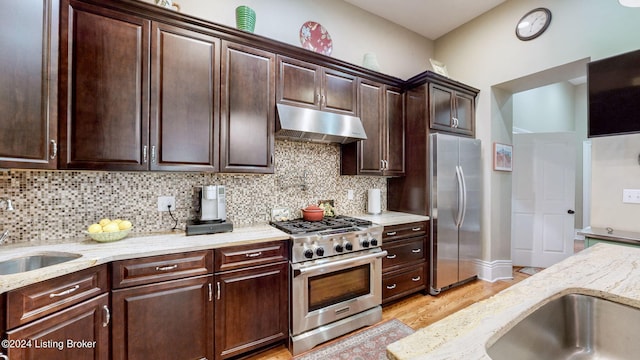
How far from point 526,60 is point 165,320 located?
14.1ft

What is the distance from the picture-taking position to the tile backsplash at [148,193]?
5.58 ft

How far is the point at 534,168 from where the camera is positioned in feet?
12.8

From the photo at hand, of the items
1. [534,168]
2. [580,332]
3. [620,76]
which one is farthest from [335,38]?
[534,168]

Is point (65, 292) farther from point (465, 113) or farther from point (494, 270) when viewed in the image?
point (494, 270)

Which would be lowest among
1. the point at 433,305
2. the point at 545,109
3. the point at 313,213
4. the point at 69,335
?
the point at 433,305

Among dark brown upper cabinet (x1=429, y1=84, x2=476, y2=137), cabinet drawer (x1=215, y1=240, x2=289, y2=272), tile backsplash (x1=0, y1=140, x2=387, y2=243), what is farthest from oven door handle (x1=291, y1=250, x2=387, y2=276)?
dark brown upper cabinet (x1=429, y1=84, x2=476, y2=137)

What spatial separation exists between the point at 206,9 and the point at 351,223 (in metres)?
2.40

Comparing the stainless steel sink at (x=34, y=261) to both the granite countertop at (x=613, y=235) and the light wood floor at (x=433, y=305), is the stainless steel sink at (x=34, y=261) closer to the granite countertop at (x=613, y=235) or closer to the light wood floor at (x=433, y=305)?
the light wood floor at (x=433, y=305)

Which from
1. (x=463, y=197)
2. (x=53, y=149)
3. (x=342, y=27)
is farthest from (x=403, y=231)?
(x=53, y=149)

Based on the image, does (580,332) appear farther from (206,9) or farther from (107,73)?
(206,9)

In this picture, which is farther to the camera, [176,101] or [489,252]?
[489,252]

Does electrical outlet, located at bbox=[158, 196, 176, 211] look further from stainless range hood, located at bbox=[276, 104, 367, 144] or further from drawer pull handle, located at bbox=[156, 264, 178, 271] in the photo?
stainless range hood, located at bbox=[276, 104, 367, 144]

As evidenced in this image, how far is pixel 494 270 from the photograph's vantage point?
3336mm

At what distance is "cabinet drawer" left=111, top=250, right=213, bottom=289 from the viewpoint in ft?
4.91
